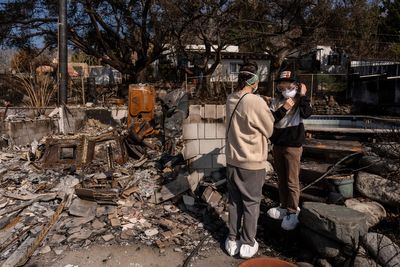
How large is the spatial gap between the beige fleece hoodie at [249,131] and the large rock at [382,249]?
1.11 m

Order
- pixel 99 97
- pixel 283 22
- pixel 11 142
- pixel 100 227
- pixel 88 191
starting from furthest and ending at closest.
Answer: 1. pixel 283 22
2. pixel 99 97
3. pixel 11 142
4. pixel 88 191
5. pixel 100 227

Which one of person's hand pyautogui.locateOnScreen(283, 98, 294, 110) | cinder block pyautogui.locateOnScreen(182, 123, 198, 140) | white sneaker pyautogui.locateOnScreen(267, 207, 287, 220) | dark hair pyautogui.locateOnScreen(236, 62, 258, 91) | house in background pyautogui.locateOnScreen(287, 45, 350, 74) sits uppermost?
house in background pyautogui.locateOnScreen(287, 45, 350, 74)

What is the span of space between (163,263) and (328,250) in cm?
158

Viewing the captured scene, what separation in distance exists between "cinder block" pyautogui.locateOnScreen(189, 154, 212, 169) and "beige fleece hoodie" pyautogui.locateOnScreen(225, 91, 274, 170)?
5.71ft

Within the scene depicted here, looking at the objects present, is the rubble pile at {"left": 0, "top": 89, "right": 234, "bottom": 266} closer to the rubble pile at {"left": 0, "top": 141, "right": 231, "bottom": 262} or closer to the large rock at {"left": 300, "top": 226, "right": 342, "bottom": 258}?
the rubble pile at {"left": 0, "top": 141, "right": 231, "bottom": 262}

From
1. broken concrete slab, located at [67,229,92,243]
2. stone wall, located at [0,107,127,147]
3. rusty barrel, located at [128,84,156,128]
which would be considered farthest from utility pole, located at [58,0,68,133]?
broken concrete slab, located at [67,229,92,243]

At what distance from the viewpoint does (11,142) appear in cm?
812

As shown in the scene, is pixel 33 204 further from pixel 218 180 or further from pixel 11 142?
pixel 11 142

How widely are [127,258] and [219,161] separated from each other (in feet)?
7.04

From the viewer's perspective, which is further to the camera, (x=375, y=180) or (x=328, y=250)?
(x=375, y=180)

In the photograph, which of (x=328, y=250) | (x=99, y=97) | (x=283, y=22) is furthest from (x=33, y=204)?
(x=283, y=22)

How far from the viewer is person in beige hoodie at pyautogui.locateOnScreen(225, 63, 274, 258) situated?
10.6 feet

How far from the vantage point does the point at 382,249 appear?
286 centimetres

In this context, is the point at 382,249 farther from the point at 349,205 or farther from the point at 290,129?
the point at 290,129
